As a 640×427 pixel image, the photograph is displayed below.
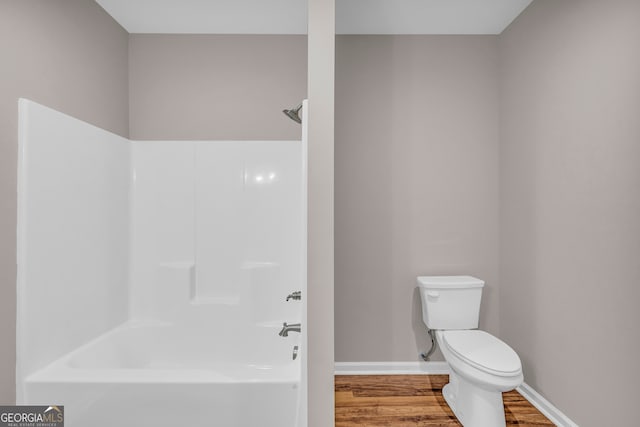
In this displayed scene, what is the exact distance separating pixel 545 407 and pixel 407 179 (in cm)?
164

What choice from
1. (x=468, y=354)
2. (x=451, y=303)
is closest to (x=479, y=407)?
(x=468, y=354)

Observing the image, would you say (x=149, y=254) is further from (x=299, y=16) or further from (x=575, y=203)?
(x=575, y=203)

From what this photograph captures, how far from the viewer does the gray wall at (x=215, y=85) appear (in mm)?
2373

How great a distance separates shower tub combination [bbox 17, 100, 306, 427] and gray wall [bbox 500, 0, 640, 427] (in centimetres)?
150

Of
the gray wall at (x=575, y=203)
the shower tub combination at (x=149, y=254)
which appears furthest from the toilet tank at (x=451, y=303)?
the shower tub combination at (x=149, y=254)

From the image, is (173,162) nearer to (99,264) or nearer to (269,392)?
(99,264)

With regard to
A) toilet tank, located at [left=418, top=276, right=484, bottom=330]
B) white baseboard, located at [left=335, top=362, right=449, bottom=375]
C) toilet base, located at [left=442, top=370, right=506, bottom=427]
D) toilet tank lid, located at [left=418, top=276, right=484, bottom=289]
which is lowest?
white baseboard, located at [left=335, top=362, right=449, bottom=375]

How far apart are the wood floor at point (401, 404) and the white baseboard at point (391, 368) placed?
0.12ft

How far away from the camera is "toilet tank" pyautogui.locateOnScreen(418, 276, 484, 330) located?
216cm

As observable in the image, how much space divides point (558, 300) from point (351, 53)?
2105mm

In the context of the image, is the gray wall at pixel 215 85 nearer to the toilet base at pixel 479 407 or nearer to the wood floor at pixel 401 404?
the wood floor at pixel 401 404

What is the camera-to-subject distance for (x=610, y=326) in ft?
5.01

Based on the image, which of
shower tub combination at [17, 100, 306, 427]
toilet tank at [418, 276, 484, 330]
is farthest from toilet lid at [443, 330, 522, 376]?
shower tub combination at [17, 100, 306, 427]

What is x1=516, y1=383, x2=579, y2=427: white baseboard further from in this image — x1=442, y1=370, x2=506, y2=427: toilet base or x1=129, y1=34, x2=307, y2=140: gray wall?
x1=129, y1=34, x2=307, y2=140: gray wall
